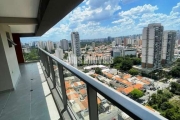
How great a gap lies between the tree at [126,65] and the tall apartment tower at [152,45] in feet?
0.93

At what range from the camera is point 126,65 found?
2668 millimetres

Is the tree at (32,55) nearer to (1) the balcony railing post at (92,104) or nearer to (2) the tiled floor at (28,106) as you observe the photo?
(2) the tiled floor at (28,106)

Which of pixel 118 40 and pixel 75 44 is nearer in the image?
pixel 118 40

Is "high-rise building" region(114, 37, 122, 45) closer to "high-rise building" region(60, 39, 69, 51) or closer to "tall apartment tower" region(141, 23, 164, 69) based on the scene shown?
"tall apartment tower" region(141, 23, 164, 69)

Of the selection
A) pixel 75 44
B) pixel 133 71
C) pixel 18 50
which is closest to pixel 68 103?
pixel 133 71

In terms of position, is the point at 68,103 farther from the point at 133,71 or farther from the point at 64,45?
the point at 64,45

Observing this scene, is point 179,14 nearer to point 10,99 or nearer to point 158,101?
point 158,101

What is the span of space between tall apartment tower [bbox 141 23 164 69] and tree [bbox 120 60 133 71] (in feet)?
0.93

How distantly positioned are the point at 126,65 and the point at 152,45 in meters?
0.70

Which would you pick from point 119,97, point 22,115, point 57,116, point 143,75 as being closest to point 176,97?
point 143,75

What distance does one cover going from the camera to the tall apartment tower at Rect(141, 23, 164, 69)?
2.41 metres

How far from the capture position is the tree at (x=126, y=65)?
2644 mm

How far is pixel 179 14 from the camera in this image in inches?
75.8

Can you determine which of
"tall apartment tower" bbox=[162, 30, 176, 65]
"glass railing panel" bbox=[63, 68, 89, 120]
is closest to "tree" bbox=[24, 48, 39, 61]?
"glass railing panel" bbox=[63, 68, 89, 120]
